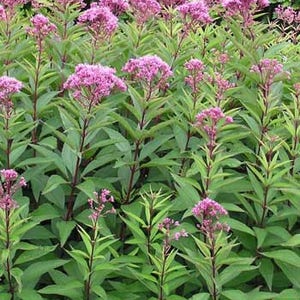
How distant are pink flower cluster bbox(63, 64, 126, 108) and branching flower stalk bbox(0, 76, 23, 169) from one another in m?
0.25

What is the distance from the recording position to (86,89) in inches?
124

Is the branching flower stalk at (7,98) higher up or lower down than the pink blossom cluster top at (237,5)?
lower down

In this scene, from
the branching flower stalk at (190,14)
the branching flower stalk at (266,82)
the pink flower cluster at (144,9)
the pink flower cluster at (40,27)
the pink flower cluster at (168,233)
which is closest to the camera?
the pink flower cluster at (168,233)

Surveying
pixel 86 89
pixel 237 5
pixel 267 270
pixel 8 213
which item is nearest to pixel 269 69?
pixel 237 5

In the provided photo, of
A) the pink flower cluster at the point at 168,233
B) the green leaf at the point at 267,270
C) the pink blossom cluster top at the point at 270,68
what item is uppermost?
the pink blossom cluster top at the point at 270,68

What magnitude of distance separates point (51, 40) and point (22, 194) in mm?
1066

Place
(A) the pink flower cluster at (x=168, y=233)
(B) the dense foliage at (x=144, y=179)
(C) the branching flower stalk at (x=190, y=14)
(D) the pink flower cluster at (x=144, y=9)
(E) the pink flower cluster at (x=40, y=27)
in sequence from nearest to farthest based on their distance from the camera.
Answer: (A) the pink flower cluster at (x=168, y=233) < (B) the dense foliage at (x=144, y=179) < (E) the pink flower cluster at (x=40, y=27) < (C) the branching flower stalk at (x=190, y=14) < (D) the pink flower cluster at (x=144, y=9)

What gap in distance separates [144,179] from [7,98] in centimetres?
83

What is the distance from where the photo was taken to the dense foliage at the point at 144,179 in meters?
2.74

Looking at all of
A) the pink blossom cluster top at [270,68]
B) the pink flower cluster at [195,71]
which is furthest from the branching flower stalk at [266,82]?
the pink flower cluster at [195,71]

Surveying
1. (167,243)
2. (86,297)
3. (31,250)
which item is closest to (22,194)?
(31,250)

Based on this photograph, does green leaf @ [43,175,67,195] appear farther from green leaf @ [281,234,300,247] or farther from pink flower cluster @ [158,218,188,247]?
green leaf @ [281,234,300,247]

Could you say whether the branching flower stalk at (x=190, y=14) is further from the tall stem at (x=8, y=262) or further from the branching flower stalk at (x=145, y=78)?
the tall stem at (x=8, y=262)

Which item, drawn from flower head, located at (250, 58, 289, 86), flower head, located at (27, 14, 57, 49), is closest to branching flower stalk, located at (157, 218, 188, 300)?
flower head, located at (250, 58, 289, 86)
